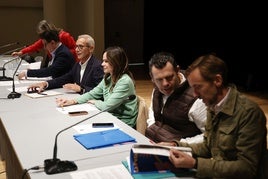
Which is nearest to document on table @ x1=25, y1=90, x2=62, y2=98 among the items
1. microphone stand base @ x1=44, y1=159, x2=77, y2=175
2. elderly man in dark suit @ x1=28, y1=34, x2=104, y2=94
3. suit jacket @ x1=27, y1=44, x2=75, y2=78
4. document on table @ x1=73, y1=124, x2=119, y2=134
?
elderly man in dark suit @ x1=28, y1=34, x2=104, y2=94

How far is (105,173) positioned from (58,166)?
23 centimetres

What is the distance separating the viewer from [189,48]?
362 inches

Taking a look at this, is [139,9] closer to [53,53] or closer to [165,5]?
[165,5]

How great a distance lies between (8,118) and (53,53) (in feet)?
5.05

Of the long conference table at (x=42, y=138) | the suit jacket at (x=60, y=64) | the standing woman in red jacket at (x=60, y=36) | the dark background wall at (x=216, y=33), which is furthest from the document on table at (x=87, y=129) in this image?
the dark background wall at (x=216, y=33)

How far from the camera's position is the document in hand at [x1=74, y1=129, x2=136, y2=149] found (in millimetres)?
2045

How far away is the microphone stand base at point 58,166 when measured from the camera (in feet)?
5.56

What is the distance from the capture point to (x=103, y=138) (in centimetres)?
214

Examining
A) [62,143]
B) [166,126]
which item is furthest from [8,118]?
[166,126]

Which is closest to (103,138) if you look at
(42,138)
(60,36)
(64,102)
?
(42,138)

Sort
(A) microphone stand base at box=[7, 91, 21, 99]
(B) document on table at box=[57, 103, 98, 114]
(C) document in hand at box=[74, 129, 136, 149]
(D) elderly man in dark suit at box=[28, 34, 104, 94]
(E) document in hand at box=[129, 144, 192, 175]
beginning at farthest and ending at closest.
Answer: (D) elderly man in dark suit at box=[28, 34, 104, 94] < (A) microphone stand base at box=[7, 91, 21, 99] < (B) document on table at box=[57, 103, 98, 114] < (C) document in hand at box=[74, 129, 136, 149] < (E) document in hand at box=[129, 144, 192, 175]

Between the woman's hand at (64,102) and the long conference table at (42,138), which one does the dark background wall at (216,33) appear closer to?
the woman's hand at (64,102)

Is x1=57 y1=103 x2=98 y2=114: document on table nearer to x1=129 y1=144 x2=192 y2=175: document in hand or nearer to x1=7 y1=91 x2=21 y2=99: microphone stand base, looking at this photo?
x1=7 y1=91 x2=21 y2=99: microphone stand base

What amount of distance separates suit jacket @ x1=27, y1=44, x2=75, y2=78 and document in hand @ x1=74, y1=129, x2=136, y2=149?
187 cm
